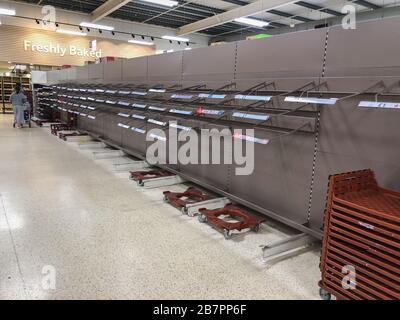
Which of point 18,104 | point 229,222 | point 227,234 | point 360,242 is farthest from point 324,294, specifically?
point 18,104

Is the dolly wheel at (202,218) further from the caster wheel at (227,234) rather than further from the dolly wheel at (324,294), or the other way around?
the dolly wheel at (324,294)

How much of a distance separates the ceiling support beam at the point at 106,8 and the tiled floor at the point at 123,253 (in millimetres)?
9335

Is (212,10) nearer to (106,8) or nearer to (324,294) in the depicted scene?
(106,8)

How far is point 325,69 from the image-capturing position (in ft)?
8.77

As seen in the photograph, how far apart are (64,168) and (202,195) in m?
2.78

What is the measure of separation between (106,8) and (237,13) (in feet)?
17.7

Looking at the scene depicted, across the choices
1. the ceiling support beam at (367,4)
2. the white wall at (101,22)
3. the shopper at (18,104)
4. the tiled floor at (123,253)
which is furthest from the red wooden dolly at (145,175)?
the white wall at (101,22)

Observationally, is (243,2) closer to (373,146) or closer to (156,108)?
(156,108)

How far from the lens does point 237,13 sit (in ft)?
38.3

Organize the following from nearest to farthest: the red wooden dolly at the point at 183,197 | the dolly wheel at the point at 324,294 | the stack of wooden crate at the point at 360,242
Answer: the stack of wooden crate at the point at 360,242
the dolly wheel at the point at 324,294
the red wooden dolly at the point at 183,197

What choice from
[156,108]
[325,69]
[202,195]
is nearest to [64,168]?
[156,108]

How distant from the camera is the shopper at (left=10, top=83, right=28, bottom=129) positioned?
10.0m

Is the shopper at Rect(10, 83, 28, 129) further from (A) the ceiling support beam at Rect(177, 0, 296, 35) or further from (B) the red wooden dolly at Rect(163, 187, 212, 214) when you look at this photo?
(B) the red wooden dolly at Rect(163, 187, 212, 214)

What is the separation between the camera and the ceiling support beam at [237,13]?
32.4ft
